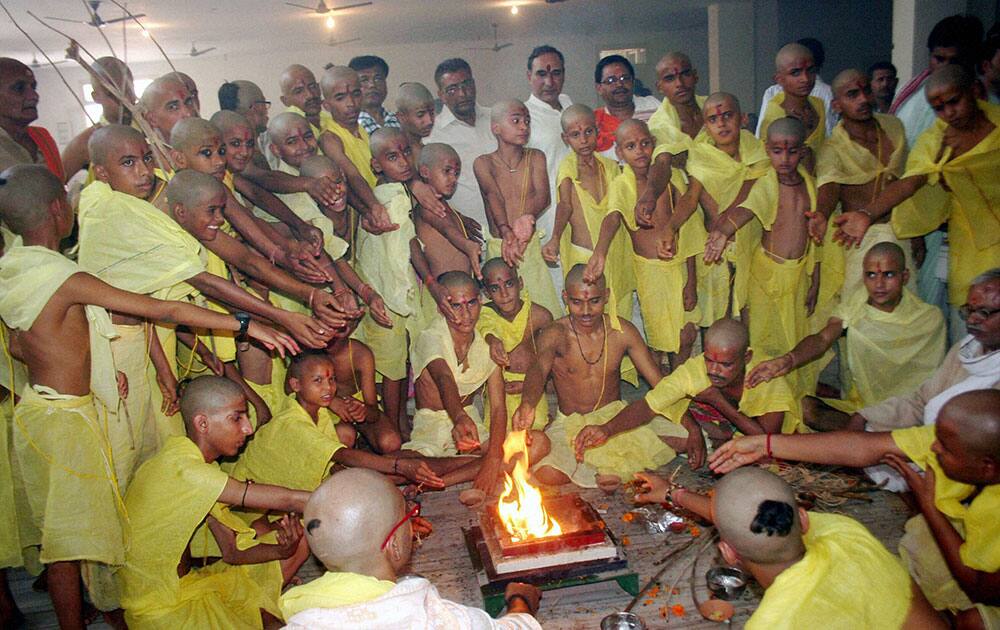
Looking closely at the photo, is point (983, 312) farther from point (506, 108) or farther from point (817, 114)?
point (506, 108)

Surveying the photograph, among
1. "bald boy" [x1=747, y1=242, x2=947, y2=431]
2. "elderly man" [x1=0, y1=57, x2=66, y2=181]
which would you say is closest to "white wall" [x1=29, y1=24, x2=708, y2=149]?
"elderly man" [x1=0, y1=57, x2=66, y2=181]

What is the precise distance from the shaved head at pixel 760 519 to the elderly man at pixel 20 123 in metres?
4.31

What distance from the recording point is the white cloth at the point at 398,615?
230 centimetres

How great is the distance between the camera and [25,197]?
3775mm

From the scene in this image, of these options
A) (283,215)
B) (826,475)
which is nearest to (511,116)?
(283,215)

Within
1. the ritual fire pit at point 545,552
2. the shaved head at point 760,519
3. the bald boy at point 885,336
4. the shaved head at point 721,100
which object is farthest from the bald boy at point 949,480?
the shaved head at point 721,100

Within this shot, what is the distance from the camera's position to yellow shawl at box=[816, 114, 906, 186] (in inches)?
223

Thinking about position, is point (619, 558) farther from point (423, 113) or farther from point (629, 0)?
point (629, 0)

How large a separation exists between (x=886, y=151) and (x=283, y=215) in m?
4.47

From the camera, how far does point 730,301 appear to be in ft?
19.5

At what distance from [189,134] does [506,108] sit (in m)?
2.30

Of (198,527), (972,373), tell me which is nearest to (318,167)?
(198,527)

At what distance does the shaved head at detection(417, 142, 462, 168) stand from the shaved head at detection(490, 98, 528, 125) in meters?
0.46

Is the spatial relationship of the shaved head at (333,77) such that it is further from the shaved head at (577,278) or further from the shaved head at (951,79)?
the shaved head at (951,79)
